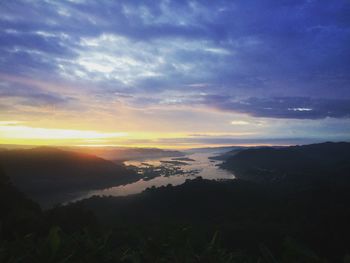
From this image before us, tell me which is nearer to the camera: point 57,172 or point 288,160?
point 57,172

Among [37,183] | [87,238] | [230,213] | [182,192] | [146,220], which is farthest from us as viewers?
[37,183]

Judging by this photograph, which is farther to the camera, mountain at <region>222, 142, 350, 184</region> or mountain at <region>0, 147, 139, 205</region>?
mountain at <region>222, 142, 350, 184</region>

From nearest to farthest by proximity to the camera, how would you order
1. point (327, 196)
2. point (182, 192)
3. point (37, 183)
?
point (327, 196) < point (182, 192) < point (37, 183)

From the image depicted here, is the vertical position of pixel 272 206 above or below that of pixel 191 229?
below

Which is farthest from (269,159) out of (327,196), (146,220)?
(146,220)

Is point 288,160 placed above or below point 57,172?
above

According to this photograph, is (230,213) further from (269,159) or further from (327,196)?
(269,159)

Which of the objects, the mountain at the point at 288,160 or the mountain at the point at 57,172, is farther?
the mountain at the point at 288,160

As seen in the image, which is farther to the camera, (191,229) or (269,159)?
(269,159)
